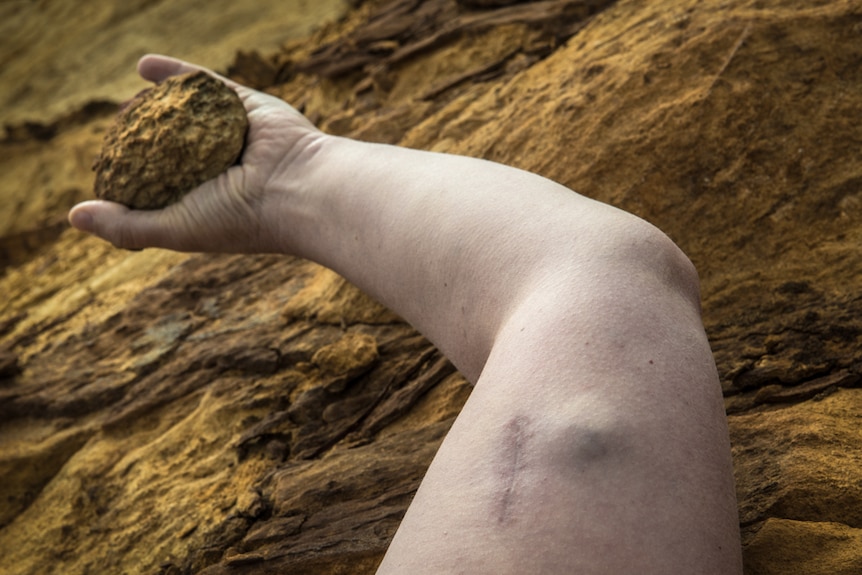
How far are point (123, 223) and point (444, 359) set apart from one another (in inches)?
29.4

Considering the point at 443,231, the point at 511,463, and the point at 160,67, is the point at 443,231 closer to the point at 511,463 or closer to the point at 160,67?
the point at 511,463

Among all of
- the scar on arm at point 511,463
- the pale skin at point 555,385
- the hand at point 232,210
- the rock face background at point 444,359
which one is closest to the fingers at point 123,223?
the hand at point 232,210

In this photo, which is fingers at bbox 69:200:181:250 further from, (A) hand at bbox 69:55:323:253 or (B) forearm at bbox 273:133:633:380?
(B) forearm at bbox 273:133:633:380

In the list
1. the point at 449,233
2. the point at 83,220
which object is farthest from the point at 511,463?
the point at 83,220

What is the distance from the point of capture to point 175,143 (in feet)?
5.05

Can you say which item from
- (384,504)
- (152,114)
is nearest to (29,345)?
(152,114)

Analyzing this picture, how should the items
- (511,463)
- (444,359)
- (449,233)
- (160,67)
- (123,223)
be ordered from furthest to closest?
(160,67)
(123,223)
(444,359)
(449,233)
(511,463)

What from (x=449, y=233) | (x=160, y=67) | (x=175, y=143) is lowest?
(x=449, y=233)

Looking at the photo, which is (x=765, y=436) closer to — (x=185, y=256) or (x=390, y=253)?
(x=390, y=253)

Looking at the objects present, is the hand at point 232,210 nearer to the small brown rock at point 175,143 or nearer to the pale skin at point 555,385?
the small brown rock at point 175,143

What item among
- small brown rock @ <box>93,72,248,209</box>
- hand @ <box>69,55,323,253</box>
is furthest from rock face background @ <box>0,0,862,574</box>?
small brown rock @ <box>93,72,248,209</box>

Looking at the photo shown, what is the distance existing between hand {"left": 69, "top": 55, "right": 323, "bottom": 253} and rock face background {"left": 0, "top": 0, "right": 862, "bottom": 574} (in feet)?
0.85

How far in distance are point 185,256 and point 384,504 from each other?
3.98 ft

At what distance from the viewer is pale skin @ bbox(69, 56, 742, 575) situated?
0.69 metres
